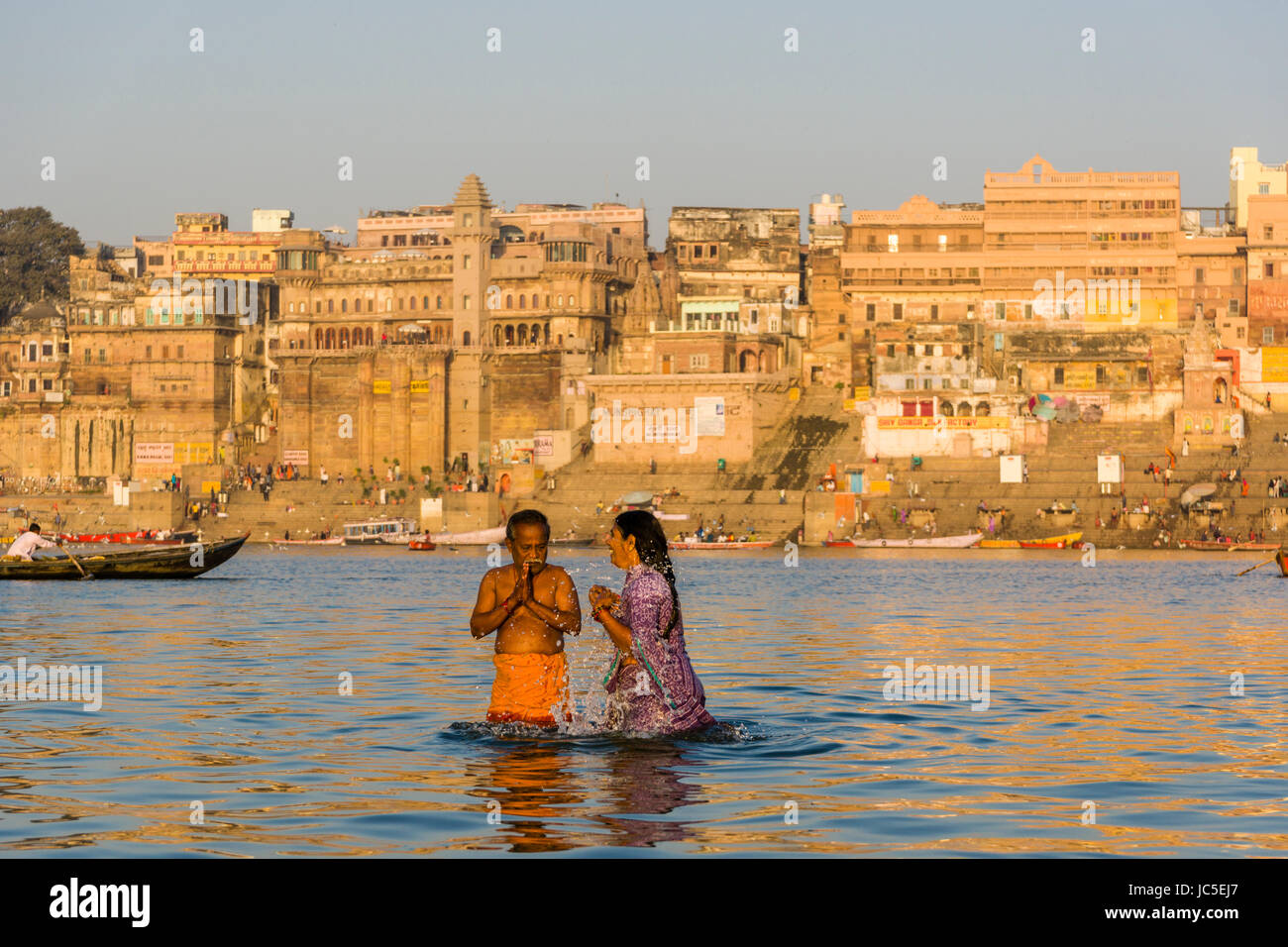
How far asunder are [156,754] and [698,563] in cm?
5651

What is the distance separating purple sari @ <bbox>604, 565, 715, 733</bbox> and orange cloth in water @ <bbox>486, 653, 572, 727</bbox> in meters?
0.57

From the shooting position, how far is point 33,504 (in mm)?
102750

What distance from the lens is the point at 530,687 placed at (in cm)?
1377

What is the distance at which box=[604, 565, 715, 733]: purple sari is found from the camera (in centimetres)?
1354

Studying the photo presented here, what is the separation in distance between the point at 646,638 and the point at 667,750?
134 cm

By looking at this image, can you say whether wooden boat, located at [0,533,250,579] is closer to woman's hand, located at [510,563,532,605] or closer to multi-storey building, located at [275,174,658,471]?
woman's hand, located at [510,563,532,605]

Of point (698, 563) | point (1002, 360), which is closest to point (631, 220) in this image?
point (1002, 360)

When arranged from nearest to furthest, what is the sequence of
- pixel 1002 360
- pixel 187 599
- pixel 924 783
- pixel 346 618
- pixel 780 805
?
pixel 780 805, pixel 924 783, pixel 346 618, pixel 187 599, pixel 1002 360

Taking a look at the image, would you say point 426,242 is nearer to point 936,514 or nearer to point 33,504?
point 33,504

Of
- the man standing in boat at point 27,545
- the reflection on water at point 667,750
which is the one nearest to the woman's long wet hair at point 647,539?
the reflection on water at point 667,750

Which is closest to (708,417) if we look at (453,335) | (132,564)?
(453,335)

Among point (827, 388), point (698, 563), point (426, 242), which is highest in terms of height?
point (426, 242)

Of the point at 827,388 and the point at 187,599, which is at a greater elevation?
the point at 827,388

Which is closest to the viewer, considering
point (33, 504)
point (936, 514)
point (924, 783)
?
point (924, 783)
